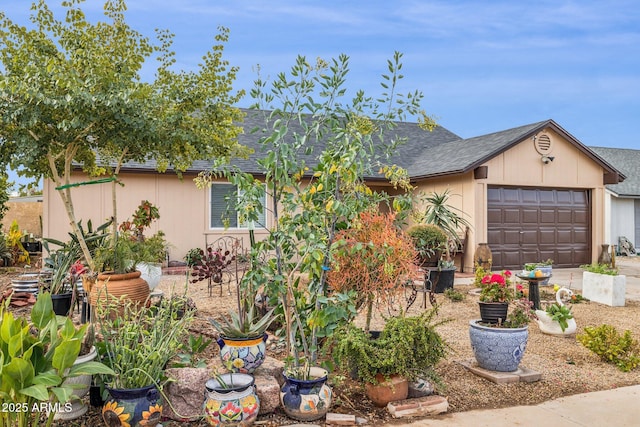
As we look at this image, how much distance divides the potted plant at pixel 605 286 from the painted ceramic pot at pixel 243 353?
22.6ft

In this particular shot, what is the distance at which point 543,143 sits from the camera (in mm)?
12930

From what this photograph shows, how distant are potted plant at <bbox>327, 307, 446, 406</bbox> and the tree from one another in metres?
3.69

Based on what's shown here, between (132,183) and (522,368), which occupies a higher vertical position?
(132,183)

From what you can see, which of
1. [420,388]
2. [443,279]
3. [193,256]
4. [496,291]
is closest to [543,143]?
[443,279]

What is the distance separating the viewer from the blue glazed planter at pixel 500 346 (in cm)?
431

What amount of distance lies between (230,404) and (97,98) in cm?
385

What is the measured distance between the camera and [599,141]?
2381cm

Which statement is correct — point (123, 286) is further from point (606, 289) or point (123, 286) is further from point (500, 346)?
point (606, 289)

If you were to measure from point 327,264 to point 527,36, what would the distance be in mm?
8228

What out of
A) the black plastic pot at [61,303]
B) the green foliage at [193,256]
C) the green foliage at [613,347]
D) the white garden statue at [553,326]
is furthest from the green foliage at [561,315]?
the green foliage at [193,256]

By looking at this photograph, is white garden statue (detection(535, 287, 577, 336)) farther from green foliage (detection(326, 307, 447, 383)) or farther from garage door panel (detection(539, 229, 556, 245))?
garage door panel (detection(539, 229, 556, 245))

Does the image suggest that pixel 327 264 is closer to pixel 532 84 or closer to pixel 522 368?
pixel 522 368

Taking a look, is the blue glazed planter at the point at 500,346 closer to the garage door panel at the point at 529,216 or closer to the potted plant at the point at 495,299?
the potted plant at the point at 495,299

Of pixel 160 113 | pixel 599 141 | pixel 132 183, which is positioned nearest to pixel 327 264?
pixel 160 113
